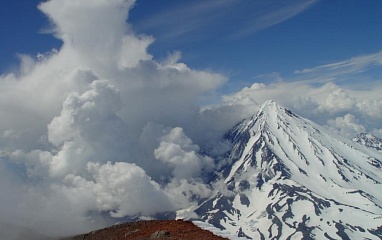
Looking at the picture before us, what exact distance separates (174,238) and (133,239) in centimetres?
767

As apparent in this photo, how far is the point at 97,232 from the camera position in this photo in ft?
239

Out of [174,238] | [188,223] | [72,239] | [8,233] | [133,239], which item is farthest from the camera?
[8,233]

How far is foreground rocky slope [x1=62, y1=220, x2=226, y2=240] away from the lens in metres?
57.4

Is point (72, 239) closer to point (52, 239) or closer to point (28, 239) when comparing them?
point (52, 239)

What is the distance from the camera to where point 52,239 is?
104938 mm

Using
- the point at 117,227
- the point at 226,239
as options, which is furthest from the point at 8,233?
the point at 226,239

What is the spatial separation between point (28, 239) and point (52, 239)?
81.3 feet

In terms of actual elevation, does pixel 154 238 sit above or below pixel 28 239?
below

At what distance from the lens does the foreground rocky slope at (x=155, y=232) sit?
57.4 meters

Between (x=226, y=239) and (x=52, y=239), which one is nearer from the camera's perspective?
(x=226, y=239)

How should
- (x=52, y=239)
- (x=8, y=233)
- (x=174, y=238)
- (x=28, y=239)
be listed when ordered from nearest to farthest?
(x=174, y=238)
(x=52, y=239)
(x=28, y=239)
(x=8, y=233)

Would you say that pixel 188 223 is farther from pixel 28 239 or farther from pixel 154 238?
pixel 28 239

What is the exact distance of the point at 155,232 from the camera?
59.1 m

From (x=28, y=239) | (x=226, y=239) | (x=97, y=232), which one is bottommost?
(x=226, y=239)
